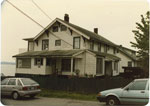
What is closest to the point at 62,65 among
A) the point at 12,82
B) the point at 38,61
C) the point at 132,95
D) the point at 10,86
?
the point at 38,61

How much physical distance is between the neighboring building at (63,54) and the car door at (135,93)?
481 inches

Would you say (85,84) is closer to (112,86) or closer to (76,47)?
(112,86)

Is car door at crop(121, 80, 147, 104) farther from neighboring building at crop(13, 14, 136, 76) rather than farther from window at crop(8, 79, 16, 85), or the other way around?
neighboring building at crop(13, 14, 136, 76)

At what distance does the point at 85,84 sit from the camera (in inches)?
647

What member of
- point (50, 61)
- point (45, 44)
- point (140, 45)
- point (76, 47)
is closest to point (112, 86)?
point (140, 45)

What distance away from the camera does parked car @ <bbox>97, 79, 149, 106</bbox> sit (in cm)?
883

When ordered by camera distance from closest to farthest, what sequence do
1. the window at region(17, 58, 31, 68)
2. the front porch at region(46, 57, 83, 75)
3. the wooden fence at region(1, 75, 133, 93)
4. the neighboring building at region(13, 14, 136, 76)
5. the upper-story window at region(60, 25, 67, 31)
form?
the wooden fence at region(1, 75, 133, 93)
the neighboring building at region(13, 14, 136, 76)
the front porch at region(46, 57, 83, 75)
the upper-story window at region(60, 25, 67, 31)
the window at region(17, 58, 31, 68)

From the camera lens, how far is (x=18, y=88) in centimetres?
1261

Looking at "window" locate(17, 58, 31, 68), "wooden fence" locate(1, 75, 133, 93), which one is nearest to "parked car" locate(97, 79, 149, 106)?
"wooden fence" locate(1, 75, 133, 93)

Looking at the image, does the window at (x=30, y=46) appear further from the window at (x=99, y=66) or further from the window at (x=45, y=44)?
the window at (x=99, y=66)

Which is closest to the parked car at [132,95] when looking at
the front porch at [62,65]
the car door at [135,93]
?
the car door at [135,93]

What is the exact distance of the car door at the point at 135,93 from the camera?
29.0 ft

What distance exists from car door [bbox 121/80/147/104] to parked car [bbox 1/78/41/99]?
618 centimetres

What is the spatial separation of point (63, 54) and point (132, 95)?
44.6 feet
